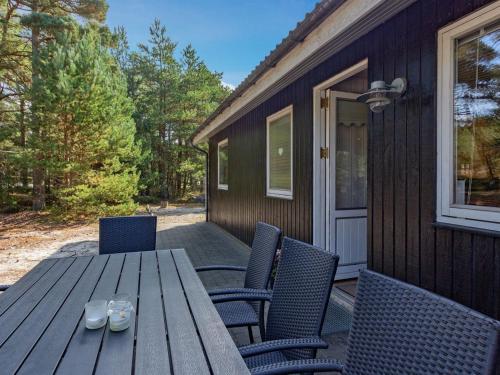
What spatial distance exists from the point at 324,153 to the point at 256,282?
6.36 feet

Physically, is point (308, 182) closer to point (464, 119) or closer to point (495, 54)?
point (464, 119)

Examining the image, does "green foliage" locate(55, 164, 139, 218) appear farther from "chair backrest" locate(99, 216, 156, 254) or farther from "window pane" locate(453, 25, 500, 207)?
"window pane" locate(453, 25, 500, 207)

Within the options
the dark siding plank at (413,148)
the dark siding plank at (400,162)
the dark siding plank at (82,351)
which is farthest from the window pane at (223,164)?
the dark siding plank at (82,351)

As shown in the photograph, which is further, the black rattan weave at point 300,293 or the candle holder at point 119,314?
the black rattan weave at point 300,293

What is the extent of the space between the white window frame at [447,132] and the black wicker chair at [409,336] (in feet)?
3.82

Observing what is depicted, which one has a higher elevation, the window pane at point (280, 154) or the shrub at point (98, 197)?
the window pane at point (280, 154)

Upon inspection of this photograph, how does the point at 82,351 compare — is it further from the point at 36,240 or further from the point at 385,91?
the point at 36,240

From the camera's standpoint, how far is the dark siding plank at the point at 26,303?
122cm

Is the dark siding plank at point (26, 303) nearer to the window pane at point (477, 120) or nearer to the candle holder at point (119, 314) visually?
the candle holder at point (119, 314)

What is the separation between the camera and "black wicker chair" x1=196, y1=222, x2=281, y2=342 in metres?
1.86

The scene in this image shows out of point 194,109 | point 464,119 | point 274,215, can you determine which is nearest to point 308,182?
point 274,215

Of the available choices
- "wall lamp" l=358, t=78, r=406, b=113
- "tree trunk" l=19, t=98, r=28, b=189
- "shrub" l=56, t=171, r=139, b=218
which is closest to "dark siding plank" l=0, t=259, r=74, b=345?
"wall lamp" l=358, t=78, r=406, b=113

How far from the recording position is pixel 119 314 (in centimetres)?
120

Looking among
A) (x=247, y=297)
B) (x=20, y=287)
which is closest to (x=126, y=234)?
(x=20, y=287)
